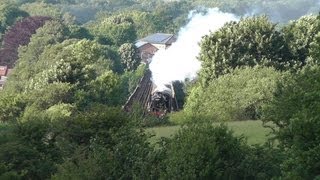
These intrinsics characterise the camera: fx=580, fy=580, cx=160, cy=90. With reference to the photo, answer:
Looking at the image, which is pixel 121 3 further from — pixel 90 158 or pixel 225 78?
pixel 90 158

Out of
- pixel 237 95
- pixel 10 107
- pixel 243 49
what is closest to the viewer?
pixel 237 95

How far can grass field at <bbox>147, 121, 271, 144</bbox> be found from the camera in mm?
24188

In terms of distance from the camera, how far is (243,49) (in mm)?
37656

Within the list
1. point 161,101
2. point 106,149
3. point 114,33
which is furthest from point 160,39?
point 106,149

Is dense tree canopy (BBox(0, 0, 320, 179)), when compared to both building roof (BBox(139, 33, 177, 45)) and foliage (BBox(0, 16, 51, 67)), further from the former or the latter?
building roof (BBox(139, 33, 177, 45))

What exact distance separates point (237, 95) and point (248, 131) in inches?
251

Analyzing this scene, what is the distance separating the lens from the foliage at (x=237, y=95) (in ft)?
102

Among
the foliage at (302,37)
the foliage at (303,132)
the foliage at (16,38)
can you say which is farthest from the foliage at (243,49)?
the foliage at (16,38)

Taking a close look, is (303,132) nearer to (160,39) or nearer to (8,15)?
(160,39)

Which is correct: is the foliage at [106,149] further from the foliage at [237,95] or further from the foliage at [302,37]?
the foliage at [302,37]

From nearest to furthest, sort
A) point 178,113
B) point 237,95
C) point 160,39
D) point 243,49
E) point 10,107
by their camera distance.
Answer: point 237,95, point 178,113, point 10,107, point 243,49, point 160,39

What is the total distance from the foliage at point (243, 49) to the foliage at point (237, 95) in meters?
2.22

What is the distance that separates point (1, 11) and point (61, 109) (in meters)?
62.6

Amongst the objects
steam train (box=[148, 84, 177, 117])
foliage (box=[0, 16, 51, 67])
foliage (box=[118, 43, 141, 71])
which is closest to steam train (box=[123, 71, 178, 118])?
steam train (box=[148, 84, 177, 117])
